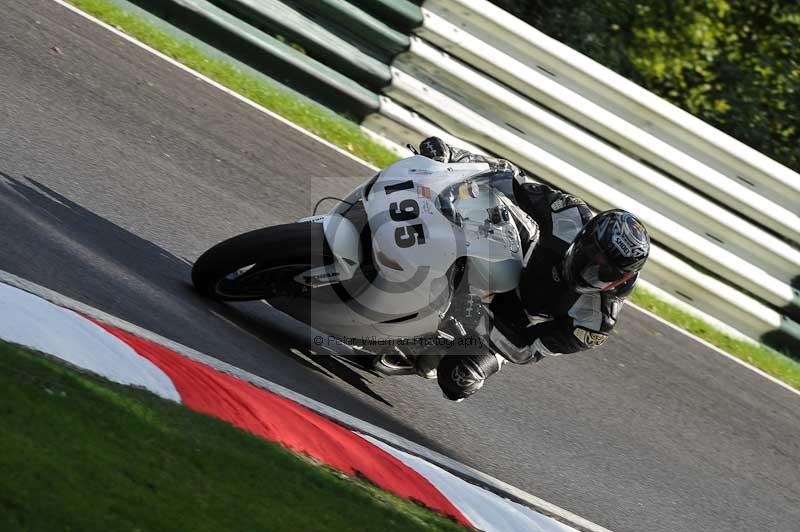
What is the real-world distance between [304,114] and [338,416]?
4126 millimetres

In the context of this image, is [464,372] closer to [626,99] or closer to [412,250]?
[412,250]

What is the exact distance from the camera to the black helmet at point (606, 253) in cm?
500

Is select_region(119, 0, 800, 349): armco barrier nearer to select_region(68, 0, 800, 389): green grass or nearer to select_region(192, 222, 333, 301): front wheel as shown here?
select_region(68, 0, 800, 389): green grass

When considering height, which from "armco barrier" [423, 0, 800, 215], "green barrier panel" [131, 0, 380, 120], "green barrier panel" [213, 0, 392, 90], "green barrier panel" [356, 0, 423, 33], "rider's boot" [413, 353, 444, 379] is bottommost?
"rider's boot" [413, 353, 444, 379]

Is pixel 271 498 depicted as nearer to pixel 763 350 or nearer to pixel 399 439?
pixel 399 439

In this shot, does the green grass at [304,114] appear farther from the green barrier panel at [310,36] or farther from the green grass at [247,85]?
the green barrier panel at [310,36]

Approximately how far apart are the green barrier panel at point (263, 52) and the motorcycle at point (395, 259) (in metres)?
3.65

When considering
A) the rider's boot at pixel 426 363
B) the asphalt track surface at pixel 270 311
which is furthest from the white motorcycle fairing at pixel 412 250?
the asphalt track surface at pixel 270 311

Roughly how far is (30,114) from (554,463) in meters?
3.53

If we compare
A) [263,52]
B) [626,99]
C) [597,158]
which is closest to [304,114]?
[263,52]

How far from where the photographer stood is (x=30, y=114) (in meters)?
6.65

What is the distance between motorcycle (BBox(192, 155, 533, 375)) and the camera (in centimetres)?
506

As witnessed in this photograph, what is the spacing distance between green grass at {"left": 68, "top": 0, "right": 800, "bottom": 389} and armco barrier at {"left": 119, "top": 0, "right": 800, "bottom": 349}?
0.64 ft

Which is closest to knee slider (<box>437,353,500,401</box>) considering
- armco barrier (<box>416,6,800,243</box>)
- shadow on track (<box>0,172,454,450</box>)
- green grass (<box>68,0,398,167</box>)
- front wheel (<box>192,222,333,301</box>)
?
shadow on track (<box>0,172,454,450</box>)
